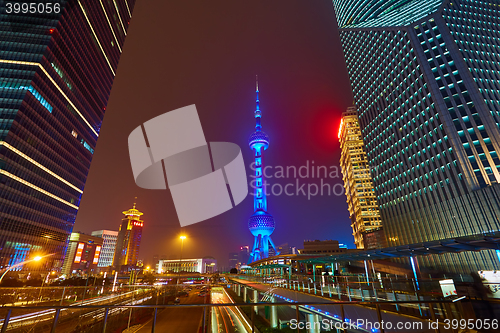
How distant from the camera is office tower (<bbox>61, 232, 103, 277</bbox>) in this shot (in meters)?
140

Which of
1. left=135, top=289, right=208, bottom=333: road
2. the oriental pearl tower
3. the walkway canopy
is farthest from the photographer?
the oriental pearl tower

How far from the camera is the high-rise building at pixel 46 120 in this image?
7406cm

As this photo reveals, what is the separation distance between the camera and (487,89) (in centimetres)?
6019

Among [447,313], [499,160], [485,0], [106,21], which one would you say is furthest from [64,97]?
[485,0]

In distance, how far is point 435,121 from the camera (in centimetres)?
6338

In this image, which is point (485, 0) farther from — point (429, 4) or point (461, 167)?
point (461, 167)

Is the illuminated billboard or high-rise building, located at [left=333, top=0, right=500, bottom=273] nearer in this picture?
high-rise building, located at [left=333, top=0, right=500, bottom=273]

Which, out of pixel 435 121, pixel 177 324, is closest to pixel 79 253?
pixel 177 324

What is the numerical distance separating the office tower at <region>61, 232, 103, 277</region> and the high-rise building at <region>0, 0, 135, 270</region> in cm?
5275

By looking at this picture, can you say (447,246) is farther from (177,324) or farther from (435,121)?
(435,121)

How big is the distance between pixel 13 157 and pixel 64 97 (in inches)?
1264

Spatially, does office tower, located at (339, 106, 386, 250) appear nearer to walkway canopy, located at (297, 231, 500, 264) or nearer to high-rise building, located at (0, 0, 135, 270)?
walkway canopy, located at (297, 231, 500, 264)

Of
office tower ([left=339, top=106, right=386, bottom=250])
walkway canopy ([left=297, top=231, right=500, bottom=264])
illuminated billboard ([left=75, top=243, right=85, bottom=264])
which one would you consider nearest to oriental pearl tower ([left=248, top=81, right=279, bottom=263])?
office tower ([left=339, top=106, right=386, bottom=250])

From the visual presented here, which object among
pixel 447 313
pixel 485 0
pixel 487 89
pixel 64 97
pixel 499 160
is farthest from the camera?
pixel 64 97
